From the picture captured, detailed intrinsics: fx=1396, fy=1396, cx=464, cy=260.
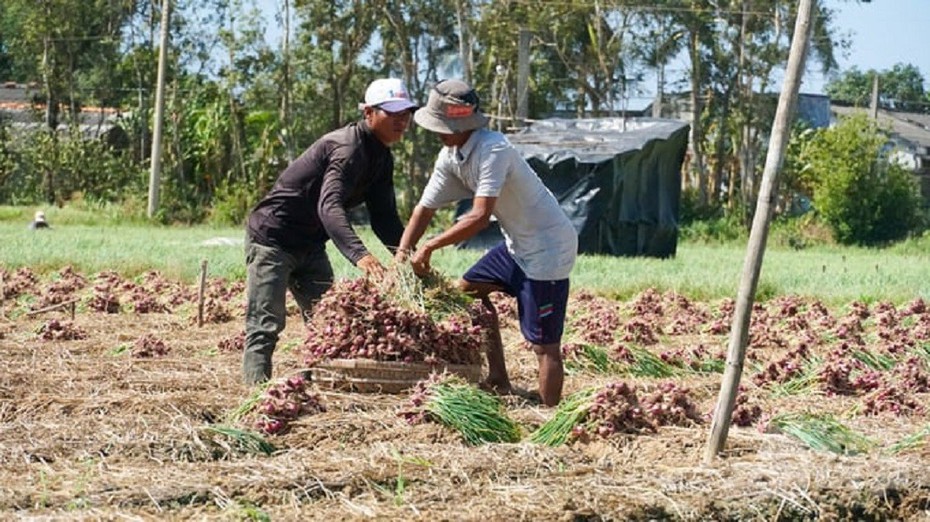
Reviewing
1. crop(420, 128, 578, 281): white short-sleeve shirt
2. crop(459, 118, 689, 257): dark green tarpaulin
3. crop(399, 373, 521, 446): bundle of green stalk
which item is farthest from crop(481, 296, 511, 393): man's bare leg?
crop(459, 118, 689, 257): dark green tarpaulin

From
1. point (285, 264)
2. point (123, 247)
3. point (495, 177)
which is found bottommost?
point (123, 247)

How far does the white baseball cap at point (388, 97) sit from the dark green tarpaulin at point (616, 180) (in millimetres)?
14895

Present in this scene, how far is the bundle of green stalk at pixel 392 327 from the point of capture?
6668mm

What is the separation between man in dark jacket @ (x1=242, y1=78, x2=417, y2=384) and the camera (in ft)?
22.2

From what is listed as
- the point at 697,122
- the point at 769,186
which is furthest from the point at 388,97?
the point at 697,122

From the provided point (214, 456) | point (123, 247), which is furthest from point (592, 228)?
point (214, 456)

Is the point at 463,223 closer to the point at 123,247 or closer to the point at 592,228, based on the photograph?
the point at 123,247

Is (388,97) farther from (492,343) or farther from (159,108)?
(159,108)

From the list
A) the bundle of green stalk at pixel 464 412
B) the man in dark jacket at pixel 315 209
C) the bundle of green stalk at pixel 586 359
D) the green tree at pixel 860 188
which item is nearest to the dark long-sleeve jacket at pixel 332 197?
the man in dark jacket at pixel 315 209

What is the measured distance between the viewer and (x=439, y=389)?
6.14 meters

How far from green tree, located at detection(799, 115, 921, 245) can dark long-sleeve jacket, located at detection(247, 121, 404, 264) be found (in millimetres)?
26458

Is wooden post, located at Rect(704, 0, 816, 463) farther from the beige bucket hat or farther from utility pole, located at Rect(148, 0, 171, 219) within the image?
utility pole, located at Rect(148, 0, 171, 219)

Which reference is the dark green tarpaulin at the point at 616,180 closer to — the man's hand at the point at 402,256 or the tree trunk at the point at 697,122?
the tree trunk at the point at 697,122

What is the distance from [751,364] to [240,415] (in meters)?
4.18
